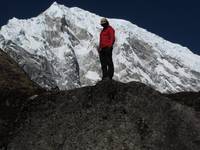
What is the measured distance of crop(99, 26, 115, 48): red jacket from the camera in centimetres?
2750

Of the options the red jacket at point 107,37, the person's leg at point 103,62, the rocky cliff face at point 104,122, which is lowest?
the rocky cliff face at point 104,122

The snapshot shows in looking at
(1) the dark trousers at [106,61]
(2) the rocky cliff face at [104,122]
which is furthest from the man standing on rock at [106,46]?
(2) the rocky cliff face at [104,122]

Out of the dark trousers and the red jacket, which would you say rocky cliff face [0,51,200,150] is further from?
the red jacket

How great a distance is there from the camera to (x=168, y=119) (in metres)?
24.3

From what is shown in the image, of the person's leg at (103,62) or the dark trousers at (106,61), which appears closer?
the dark trousers at (106,61)

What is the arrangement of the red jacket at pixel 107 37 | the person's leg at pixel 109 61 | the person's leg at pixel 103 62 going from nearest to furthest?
the red jacket at pixel 107 37, the person's leg at pixel 109 61, the person's leg at pixel 103 62

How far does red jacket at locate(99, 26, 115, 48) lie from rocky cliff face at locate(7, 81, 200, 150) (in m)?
3.01

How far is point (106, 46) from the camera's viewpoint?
2766cm

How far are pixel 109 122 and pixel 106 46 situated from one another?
480 cm

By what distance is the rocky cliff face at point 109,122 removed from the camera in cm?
2353

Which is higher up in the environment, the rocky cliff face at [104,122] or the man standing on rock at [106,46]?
the man standing on rock at [106,46]

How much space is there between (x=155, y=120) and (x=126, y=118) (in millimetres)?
1057

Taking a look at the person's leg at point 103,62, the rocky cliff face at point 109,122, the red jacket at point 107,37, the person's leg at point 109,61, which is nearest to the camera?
the rocky cliff face at point 109,122

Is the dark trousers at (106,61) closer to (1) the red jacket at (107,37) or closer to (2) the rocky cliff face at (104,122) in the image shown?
(1) the red jacket at (107,37)
